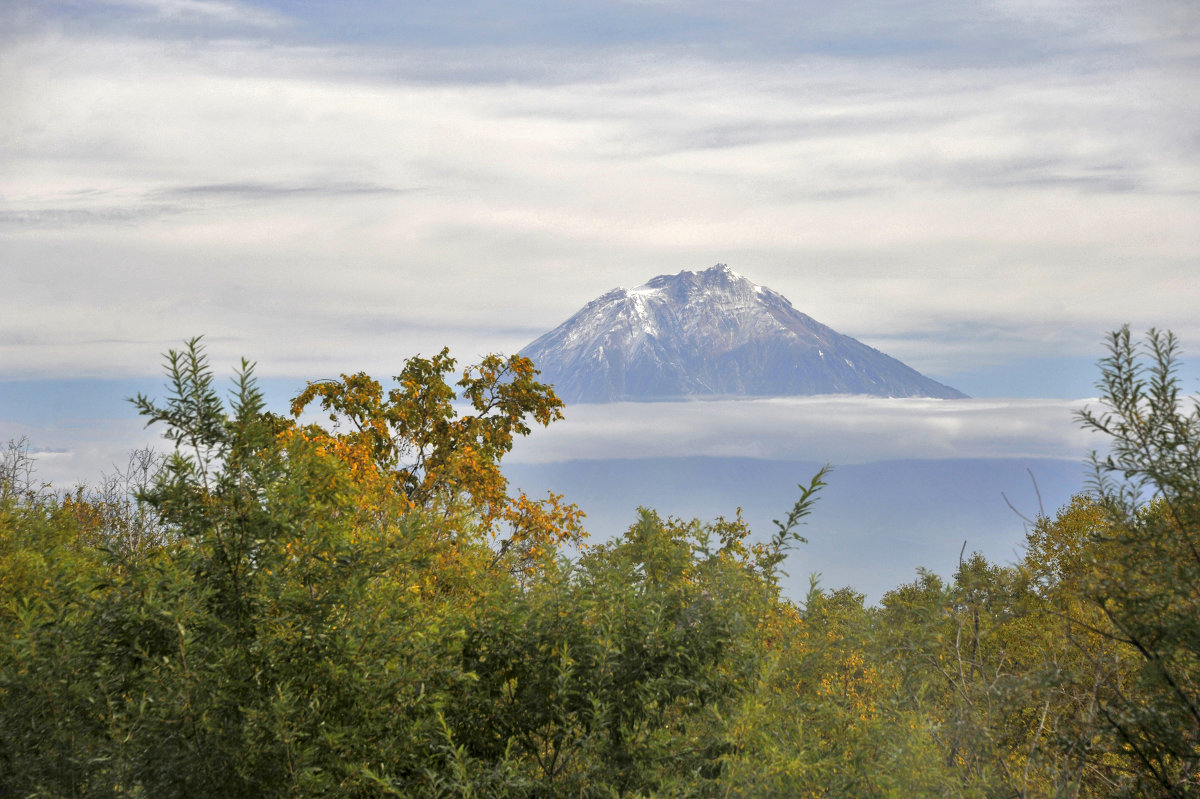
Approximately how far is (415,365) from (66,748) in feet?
59.5

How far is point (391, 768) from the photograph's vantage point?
5051mm

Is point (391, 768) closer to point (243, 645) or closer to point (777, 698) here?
point (243, 645)

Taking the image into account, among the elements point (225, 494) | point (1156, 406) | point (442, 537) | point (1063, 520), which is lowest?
point (1063, 520)

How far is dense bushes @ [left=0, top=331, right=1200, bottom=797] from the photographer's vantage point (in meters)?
4.40

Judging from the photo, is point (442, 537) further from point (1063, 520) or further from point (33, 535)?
point (1063, 520)

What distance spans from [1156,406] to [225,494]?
16.2 ft

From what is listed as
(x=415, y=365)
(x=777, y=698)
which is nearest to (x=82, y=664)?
(x=777, y=698)

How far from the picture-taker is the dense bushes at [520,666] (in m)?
4.40

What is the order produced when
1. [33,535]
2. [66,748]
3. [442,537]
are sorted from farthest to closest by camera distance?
[442,537]
[33,535]
[66,748]

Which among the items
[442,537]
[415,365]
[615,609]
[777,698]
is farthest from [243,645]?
[415,365]

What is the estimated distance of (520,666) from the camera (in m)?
5.84

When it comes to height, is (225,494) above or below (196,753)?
above

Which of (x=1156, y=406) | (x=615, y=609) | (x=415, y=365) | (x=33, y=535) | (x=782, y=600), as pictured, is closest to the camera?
(x=1156, y=406)

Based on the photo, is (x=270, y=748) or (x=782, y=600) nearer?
(x=270, y=748)
